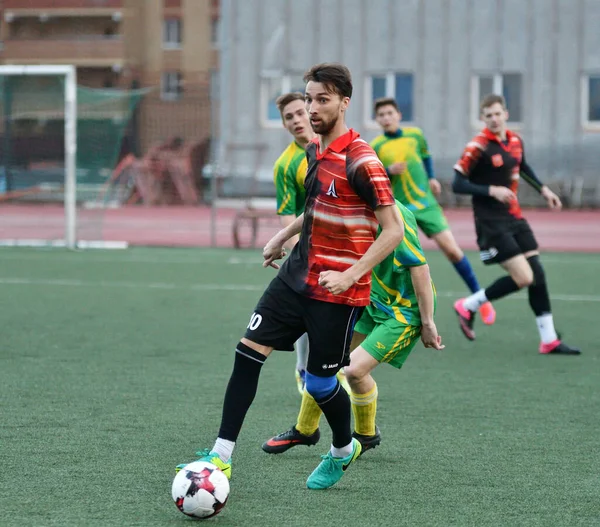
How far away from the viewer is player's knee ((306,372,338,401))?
4.56 metres

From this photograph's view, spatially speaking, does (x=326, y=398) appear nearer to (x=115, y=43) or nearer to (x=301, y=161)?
(x=301, y=161)

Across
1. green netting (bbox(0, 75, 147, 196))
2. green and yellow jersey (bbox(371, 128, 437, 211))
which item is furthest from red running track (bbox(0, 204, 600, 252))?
green and yellow jersey (bbox(371, 128, 437, 211))

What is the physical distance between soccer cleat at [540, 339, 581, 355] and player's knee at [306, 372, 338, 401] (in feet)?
13.5

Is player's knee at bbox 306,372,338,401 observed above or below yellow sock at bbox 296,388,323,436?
above

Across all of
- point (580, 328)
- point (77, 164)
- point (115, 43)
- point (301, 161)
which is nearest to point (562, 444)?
point (301, 161)

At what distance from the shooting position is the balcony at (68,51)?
171ft

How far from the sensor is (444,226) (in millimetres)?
9891

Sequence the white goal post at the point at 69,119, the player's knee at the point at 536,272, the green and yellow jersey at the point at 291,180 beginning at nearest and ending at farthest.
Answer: the green and yellow jersey at the point at 291,180 < the player's knee at the point at 536,272 < the white goal post at the point at 69,119

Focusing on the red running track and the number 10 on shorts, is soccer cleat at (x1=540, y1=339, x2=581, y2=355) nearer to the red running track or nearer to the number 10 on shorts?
the number 10 on shorts

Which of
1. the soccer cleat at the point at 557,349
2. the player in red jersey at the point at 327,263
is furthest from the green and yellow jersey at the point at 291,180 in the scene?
the soccer cleat at the point at 557,349

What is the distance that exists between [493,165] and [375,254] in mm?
4337

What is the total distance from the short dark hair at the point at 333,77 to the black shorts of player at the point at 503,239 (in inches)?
165

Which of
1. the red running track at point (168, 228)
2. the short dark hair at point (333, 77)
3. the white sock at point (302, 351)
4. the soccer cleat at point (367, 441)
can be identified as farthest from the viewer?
the red running track at point (168, 228)

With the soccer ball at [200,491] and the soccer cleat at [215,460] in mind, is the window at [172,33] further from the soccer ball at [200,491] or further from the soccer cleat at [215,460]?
the soccer ball at [200,491]
